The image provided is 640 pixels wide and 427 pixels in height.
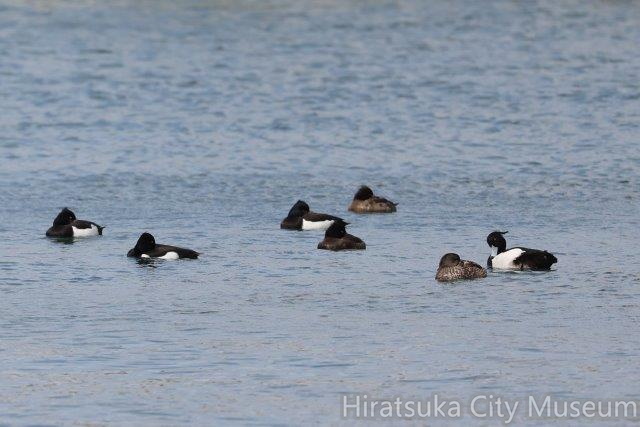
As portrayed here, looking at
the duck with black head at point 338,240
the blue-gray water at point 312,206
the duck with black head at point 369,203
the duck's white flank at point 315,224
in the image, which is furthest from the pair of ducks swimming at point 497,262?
the duck with black head at point 369,203

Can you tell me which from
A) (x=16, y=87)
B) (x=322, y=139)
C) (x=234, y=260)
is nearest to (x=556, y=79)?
(x=322, y=139)

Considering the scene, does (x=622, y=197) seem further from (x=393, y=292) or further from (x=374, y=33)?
(x=374, y=33)

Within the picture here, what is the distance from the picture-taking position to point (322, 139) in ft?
119

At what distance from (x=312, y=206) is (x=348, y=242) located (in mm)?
5106

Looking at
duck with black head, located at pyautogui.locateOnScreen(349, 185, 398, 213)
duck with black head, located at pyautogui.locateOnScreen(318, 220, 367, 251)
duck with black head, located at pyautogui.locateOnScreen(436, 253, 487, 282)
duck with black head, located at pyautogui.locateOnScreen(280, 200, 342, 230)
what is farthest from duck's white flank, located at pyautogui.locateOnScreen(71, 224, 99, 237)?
duck with black head, located at pyautogui.locateOnScreen(436, 253, 487, 282)

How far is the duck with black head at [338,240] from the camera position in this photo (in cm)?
2314

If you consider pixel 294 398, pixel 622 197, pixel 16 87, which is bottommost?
pixel 294 398

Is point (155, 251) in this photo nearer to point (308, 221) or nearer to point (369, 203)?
point (308, 221)

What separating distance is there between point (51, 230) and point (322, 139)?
41.4ft

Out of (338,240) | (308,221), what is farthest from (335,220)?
(338,240)

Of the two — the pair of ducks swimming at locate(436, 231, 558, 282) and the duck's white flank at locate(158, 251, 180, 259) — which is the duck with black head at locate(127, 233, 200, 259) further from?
the pair of ducks swimming at locate(436, 231, 558, 282)

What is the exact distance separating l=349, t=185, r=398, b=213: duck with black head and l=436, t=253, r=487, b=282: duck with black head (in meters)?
5.94

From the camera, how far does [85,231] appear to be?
80.5 ft

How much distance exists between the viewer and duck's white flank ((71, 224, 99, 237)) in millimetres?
24344
